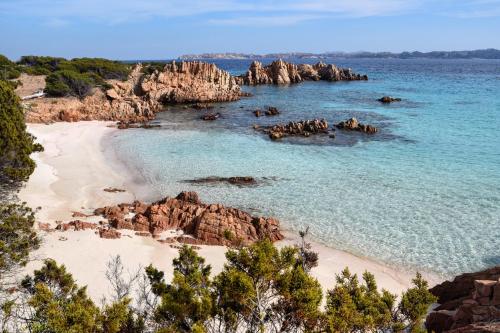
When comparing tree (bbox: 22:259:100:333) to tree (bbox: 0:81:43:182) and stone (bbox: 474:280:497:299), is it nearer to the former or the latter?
stone (bbox: 474:280:497:299)

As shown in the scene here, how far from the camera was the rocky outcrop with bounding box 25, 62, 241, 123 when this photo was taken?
47634mm

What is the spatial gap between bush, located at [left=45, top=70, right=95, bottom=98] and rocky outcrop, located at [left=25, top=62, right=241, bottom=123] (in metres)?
1.36

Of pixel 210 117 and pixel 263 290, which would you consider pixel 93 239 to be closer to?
pixel 263 290

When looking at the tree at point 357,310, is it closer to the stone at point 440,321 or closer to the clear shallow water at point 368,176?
the stone at point 440,321

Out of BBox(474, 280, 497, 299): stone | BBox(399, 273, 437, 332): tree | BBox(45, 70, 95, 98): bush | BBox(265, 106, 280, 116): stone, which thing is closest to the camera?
BBox(399, 273, 437, 332): tree

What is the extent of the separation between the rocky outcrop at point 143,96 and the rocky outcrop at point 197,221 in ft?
96.1

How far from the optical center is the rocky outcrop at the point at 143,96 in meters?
47.6

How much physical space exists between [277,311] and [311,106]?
55.8 m

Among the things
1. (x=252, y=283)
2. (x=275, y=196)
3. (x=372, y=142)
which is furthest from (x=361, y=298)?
(x=372, y=142)

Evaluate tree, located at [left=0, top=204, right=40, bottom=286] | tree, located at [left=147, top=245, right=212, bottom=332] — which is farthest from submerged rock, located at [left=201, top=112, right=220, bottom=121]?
tree, located at [left=147, top=245, right=212, bottom=332]

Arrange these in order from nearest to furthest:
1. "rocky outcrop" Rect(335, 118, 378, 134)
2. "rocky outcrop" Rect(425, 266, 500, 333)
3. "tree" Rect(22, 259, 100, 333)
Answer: "tree" Rect(22, 259, 100, 333)
"rocky outcrop" Rect(425, 266, 500, 333)
"rocky outcrop" Rect(335, 118, 378, 134)

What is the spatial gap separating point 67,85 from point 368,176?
43.7 meters

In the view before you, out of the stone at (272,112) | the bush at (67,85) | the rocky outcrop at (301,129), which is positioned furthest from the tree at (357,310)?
the bush at (67,85)

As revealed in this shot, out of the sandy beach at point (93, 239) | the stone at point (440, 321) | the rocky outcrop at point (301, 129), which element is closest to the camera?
the stone at point (440, 321)
